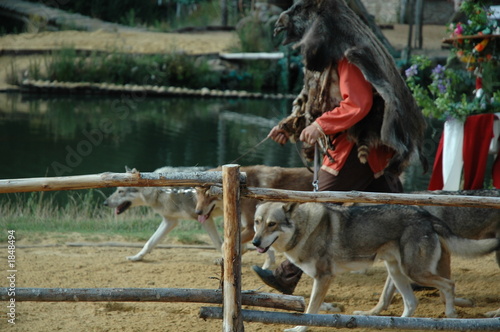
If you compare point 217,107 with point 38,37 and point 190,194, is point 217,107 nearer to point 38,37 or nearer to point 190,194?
point 38,37

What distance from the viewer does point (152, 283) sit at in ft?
19.7

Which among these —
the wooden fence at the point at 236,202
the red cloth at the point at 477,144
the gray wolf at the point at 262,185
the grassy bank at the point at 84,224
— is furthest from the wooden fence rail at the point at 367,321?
the grassy bank at the point at 84,224

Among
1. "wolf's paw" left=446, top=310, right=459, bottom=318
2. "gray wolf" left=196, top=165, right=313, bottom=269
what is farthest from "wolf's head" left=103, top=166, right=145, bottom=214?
"wolf's paw" left=446, top=310, right=459, bottom=318

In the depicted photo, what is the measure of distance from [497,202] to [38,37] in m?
26.4

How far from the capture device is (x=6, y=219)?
→ 9148mm

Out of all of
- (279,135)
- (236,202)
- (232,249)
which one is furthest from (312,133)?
(232,249)

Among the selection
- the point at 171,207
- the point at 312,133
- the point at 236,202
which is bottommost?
the point at 171,207

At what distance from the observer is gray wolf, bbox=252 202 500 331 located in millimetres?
4891

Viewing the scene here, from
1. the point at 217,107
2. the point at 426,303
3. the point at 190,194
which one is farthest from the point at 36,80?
the point at 426,303

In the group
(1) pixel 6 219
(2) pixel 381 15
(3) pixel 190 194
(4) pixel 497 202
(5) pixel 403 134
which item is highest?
(2) pixel 381 15

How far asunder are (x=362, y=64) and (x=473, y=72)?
427cm

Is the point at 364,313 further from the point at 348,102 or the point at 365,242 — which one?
the point at 348,102

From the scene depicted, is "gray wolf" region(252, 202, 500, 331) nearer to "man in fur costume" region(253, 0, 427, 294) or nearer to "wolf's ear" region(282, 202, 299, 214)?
"wolf's ear" region(282, 202, 299, 214)

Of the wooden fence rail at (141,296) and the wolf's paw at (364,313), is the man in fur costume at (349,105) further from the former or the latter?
the wooden fence rail at (141,296)
